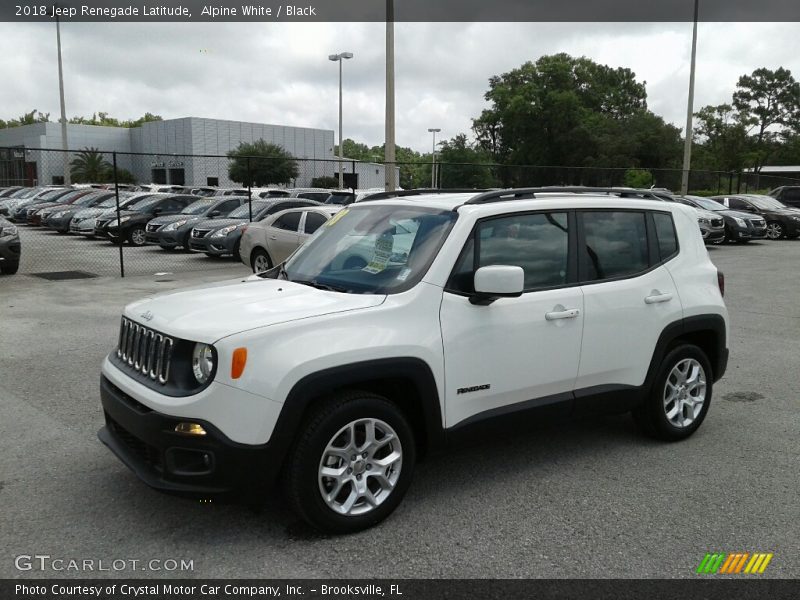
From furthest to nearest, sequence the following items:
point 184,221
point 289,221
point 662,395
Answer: point 184,221, point 289,221, point 662,395

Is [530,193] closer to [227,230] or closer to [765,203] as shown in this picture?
[227,230]

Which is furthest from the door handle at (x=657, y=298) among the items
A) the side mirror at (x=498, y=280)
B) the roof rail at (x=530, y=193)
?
the side mirror at (x=498, y=280)

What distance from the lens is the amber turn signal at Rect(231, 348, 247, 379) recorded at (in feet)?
10.8

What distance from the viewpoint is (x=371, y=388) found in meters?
3.78

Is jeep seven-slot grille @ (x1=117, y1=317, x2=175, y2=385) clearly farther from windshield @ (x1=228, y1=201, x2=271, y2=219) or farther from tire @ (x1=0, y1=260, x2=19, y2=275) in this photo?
windshield @ (x1=228, y1=201, x2=271, y2=219)

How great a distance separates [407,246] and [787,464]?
2.92 metres

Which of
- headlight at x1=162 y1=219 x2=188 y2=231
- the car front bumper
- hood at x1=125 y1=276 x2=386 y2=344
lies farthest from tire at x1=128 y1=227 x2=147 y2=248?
the car front bumper

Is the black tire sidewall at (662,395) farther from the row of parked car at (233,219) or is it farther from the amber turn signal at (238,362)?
the row of parked car at (233,219)

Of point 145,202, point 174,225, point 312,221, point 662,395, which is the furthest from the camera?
point 145,202

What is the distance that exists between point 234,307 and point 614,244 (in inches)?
99.8

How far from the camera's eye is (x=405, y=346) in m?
3.68

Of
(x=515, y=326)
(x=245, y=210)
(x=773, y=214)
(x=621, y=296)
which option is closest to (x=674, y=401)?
(x=621, y=296)

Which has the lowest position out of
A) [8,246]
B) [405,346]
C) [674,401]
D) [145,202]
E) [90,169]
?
[674,401]
